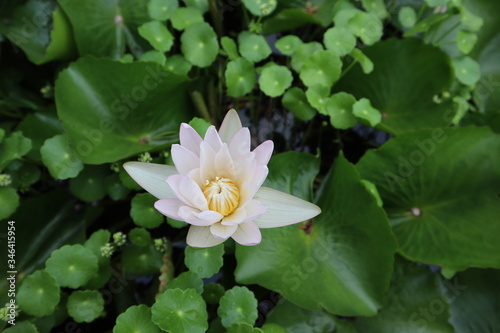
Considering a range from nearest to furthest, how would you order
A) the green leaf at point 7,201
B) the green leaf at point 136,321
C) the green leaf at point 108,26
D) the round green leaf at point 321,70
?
the green leaf at point 136,321
the green leaf at point 7,201
the round green leaf at point 321,70
the green leaf at point 108,26

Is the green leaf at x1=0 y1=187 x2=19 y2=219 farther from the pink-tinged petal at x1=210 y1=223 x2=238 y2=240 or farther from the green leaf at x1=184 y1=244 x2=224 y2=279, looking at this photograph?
the pink-tinged petal at x1=210 y1=223 x2=238 y2=240

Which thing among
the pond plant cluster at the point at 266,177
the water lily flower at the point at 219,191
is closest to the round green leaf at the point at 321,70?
the pond plant cluster at the point at 266,177

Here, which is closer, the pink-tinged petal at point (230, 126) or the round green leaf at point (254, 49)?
the pink-tinged petal at point (230, 126)

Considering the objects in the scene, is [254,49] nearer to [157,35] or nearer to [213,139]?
[157,35]

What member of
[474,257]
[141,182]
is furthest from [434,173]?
[141,182]

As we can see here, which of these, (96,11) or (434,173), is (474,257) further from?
(96,11)

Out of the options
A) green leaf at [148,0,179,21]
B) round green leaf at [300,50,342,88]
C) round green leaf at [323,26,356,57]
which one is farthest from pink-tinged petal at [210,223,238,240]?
green leaf at [148,0,179,21]

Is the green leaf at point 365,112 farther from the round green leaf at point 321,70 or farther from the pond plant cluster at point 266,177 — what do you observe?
the round green leaf at point 321,70
